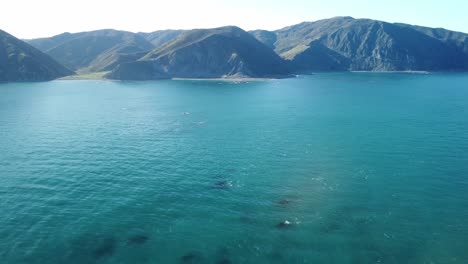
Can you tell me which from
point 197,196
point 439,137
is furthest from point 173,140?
point 439,137

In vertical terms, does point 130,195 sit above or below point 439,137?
below

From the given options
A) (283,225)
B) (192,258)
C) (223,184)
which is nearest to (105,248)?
(192,258)

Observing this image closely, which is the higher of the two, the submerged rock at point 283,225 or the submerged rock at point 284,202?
the submerged rock at point 284,202

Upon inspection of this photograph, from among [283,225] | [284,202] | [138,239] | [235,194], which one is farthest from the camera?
[235,194]

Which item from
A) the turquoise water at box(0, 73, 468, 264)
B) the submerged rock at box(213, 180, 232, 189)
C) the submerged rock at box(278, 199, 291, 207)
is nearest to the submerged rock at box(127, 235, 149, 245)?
the turquoise water at box(0, 73, 468, 264)

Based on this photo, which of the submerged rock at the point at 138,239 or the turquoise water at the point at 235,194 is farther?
the submerged rock at the point at 138,239

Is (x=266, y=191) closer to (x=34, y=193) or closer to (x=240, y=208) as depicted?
(x=240, y=208)

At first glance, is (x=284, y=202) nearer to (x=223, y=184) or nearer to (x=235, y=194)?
(x=235, y=194)

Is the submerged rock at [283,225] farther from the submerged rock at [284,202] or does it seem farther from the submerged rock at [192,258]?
the submerged rock at [192,258]

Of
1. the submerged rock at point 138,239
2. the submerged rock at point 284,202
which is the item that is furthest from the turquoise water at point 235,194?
the submerged rock at point 284,202
